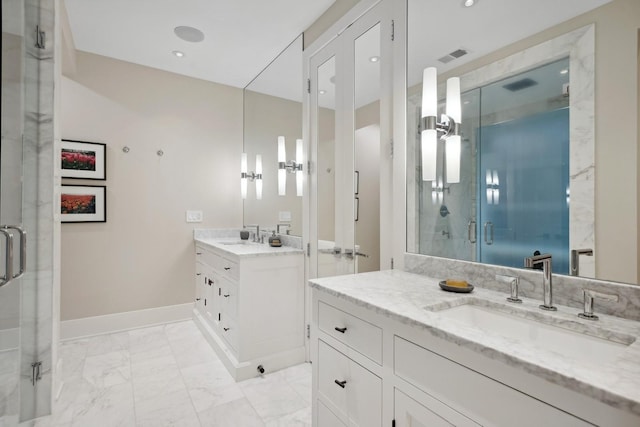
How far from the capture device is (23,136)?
1854mm

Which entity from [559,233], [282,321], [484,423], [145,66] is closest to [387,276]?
[559,233]

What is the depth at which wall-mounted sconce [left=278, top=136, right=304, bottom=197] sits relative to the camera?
2836 mm

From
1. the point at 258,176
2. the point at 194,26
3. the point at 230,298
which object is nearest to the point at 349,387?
the point at 230,298

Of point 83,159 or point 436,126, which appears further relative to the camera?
point 83,159

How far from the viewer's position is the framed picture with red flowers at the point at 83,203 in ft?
10.2

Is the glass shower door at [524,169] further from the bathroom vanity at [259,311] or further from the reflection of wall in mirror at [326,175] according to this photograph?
the bathroom vanity at [259,311]

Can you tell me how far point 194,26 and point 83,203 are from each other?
80.6 inches

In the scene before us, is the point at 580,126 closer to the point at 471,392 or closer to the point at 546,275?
the point at 546,275

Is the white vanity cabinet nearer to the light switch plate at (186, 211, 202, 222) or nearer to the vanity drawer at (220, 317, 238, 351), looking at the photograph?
the vanity drawer at (220, 317, 238, 351)

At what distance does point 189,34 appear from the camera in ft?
9.49

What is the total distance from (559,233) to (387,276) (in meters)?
0.77

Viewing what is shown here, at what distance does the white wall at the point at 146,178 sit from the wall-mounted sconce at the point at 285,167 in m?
1.14

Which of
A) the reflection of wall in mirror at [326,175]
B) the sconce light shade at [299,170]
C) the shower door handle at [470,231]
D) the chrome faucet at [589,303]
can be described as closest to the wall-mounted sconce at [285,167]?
the sconce light shade at [299,170]

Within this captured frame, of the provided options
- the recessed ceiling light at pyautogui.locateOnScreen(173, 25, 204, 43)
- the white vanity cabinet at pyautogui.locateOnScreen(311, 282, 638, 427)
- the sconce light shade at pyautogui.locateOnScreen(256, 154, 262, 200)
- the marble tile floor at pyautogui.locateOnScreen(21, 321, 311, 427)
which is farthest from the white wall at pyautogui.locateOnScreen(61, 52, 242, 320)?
the white vanity cabinet at pyautogui.locateOnScreen(311, 282, 638, 427)
